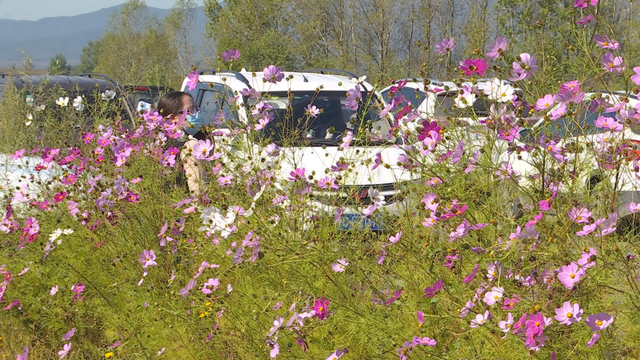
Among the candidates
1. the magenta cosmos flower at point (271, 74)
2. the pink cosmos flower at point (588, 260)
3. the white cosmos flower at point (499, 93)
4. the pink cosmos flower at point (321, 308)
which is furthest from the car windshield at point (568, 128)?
the magenta cosmos flower at point (271, 74)

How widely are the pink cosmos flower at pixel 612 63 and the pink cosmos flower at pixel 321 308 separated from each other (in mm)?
1346

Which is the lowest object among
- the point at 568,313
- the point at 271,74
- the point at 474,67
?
the point at 568,313

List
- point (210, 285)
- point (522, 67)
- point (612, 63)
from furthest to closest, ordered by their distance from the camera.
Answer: point (210, 285)
point (522, 67)
point (612, 63)

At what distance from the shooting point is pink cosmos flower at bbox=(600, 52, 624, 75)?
2781 mm

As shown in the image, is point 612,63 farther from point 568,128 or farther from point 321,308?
point 321,308

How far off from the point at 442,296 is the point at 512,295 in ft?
1.68

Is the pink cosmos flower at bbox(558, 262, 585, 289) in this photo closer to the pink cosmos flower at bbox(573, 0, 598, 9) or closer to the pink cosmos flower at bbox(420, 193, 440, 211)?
the pink cosmos flower at bbox(420, 193, 440, 211)

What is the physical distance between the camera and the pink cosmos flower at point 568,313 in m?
2.37

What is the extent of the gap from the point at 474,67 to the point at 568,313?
1.06 metres

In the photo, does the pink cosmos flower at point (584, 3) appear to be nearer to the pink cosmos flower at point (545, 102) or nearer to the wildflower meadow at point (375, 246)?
the wildflower meadow at point (375, 246)

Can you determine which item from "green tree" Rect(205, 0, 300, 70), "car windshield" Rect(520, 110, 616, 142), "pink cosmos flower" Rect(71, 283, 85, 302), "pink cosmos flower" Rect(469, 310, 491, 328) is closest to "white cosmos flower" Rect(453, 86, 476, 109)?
"car windshield" Rect(520, 110, 616, 142)

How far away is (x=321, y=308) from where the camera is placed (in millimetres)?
2996

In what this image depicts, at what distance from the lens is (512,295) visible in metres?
2.66

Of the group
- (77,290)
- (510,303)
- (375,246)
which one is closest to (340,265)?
(375,246)
